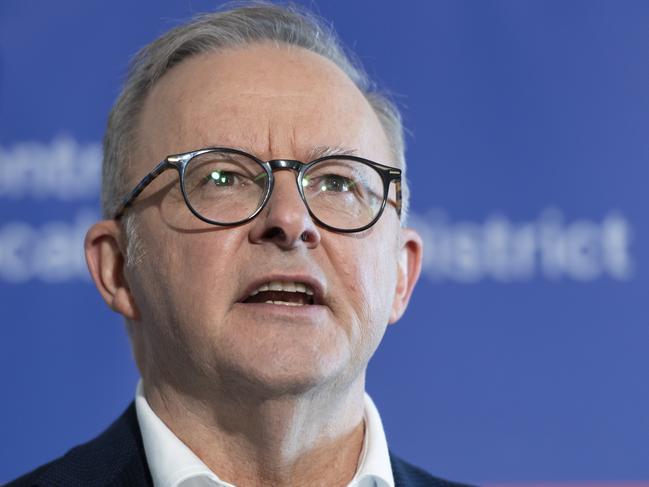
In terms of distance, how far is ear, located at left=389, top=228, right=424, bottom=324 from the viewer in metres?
1.95

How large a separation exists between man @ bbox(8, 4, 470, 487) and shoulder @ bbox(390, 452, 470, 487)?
0.01 metres

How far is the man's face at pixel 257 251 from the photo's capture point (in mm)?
→ 1544

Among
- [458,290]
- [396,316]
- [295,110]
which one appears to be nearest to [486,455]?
[458,290]

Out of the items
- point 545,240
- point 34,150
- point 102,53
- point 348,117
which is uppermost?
point 102,53

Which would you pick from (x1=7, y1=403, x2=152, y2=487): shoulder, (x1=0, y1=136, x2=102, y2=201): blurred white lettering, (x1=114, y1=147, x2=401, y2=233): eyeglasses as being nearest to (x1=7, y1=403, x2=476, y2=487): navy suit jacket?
(x1=7, y1=403, x2=152, y2=487): shoulder

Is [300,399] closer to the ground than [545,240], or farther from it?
closer to the ground

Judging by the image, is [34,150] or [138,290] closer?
[138,290]

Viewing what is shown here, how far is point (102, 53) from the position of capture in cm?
260

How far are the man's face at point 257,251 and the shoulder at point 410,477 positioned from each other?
1.11 ft

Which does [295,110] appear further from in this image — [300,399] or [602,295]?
[602,295]

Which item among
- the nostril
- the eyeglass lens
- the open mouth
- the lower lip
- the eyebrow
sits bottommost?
the lower lip

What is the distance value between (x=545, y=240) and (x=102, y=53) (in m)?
1.41

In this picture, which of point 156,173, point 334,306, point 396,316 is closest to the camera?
point 334,306

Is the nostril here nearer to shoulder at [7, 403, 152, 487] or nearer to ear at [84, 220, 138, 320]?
ear at [84, 220, 138, 320]
